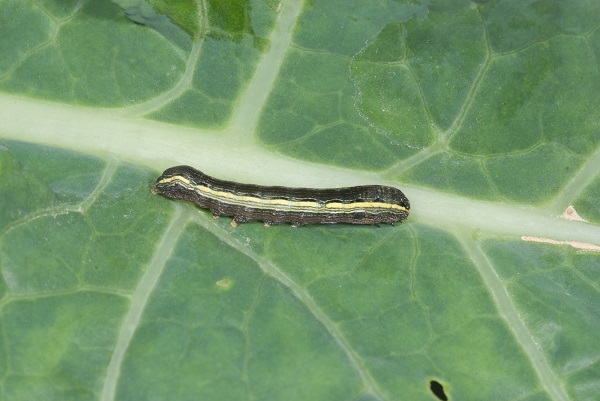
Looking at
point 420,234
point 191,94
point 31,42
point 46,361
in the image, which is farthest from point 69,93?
point 420,234

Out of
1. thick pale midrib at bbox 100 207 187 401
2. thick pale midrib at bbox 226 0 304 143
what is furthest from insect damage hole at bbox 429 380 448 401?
thick pale midrib at bbox 226 0 304 143

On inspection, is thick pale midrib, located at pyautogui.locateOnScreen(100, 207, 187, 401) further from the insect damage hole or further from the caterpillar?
the insect damage hole

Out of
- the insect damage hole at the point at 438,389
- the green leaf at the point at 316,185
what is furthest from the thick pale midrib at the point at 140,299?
the insect damage hole at the point at 438,389

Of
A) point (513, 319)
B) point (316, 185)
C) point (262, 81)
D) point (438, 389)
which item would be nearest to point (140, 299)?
point (316, 185)

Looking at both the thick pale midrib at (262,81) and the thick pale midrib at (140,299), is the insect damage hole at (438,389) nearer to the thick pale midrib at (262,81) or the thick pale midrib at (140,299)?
the thick pale midrib at (140,299)

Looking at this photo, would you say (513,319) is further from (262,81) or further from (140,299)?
(140,299)

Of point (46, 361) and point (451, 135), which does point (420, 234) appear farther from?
point (46, 361)
